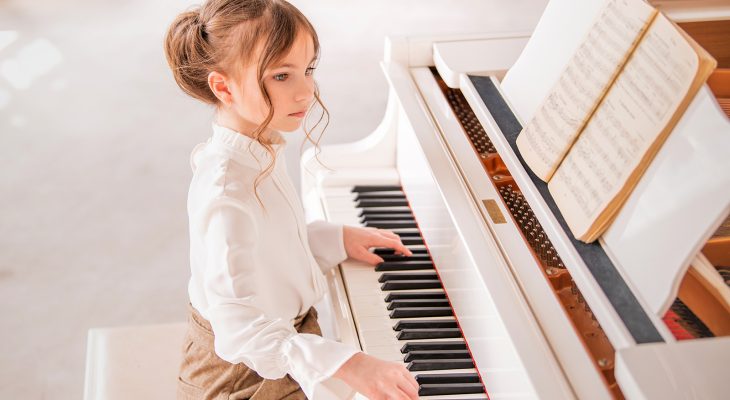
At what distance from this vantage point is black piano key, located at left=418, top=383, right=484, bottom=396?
206 cm

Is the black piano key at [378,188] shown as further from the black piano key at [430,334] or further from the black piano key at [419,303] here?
the black piano key at [430,334]

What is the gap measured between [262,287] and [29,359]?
165cm

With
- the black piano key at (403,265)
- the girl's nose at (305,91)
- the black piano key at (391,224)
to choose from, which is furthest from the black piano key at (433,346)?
the girl's nose at (305,91)

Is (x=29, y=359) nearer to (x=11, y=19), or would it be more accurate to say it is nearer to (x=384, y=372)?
(x=384, y=372)

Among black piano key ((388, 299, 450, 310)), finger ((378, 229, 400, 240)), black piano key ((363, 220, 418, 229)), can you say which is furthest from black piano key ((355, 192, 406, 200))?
black piano key ((388, 299, 450, 310))

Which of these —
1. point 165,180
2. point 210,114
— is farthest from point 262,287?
point 210,114

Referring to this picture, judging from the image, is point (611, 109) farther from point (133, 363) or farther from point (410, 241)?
point (133, 363)

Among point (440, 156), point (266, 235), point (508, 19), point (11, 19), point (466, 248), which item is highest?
point (11, 19)

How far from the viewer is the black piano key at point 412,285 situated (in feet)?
8.01

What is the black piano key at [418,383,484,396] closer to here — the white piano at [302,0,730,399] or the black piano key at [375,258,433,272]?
the white piano at [302,0,730,399]

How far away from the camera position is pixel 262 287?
2.13 metres

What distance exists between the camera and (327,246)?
2.54m

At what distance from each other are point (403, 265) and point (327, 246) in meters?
0.23

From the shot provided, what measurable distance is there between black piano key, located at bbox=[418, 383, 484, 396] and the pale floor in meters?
1.68
